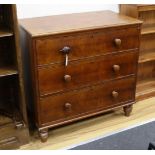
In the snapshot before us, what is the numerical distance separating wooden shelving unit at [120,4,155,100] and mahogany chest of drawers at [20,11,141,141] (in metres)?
0.21

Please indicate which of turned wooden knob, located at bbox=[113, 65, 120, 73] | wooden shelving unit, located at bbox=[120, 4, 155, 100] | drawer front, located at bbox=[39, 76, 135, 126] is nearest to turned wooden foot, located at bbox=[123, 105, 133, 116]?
drawer front, located at bbox=[39, 76, 135, 126]

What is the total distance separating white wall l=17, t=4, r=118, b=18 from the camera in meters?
1.90

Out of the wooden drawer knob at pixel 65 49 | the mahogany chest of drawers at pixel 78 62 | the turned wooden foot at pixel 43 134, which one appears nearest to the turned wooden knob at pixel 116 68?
the mahogany chest of drawers at pixel 78 62

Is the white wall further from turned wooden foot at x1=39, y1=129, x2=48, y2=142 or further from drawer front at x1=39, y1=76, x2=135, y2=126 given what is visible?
turned wooden foot at x1=39, y1=129, x2=48, y2=142

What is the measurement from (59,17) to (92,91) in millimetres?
596

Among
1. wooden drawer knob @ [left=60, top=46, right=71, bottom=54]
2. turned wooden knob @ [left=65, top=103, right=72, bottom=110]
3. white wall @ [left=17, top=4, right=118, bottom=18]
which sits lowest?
turned wooden knob @ [left=65, top=103, right=72, bottom=110]

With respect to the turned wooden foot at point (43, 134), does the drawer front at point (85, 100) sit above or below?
above

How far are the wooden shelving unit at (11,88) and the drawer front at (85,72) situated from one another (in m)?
0.17

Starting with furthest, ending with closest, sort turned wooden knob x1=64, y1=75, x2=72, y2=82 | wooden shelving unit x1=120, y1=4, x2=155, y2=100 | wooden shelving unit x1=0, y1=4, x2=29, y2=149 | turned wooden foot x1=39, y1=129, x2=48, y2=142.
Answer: wooden shelving unit x1=120, y1=4, x2=155, y2=100 < turned wooden foot x1=39, y1=129, x2=48, y2=142 < turned wooden knob x1=64, y1=75, x2=72, y2=82 < wooden shelving unit x1=0, y1=4, x2=29, y2=149

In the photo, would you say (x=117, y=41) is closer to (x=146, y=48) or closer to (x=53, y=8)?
(x=53, y=8)

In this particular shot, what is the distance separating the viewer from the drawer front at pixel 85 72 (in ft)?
5.52

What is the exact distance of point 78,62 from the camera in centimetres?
173

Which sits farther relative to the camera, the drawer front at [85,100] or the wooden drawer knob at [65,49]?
the drawer front at [85,100]

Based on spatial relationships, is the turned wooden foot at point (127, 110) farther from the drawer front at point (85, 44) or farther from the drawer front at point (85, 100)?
the drawer front at point (85, 44)
